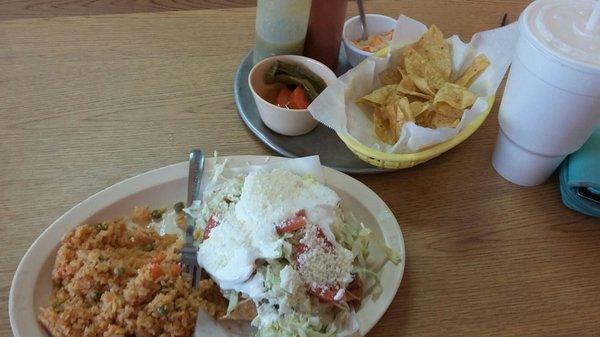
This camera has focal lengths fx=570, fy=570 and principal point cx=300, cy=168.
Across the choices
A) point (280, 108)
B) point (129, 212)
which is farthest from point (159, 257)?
point (280, 108)

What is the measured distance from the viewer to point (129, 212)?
108cm

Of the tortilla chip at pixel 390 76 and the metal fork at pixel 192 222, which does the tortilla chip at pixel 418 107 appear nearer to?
the tortilla chip at pixel 390 76

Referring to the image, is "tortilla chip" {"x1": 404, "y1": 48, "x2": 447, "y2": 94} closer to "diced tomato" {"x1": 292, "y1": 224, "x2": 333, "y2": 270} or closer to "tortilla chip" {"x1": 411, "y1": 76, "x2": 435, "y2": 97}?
"tortilla chip" {"x1": 411, "y1": 76, "x2": 435, "y2": 97}

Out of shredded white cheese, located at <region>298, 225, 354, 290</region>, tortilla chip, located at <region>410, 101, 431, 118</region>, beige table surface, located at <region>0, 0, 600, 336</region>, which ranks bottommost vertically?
beige table surface, located at <region>0, 0, 600, 336</region>

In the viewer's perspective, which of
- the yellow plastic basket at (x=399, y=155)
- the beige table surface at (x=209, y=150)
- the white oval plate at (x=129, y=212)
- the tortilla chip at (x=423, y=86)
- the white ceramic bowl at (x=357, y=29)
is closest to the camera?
the white oval plate at (x=129, y=212)

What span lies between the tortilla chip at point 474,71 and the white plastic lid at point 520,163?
0.16m

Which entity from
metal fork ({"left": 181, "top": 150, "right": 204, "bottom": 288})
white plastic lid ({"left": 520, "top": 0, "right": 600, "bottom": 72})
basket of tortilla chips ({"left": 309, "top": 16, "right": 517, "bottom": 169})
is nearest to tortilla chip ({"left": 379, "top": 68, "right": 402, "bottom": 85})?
basket of tortilla chips ({"left": 309, "top": 16, "right": 517, "bottom": 169})

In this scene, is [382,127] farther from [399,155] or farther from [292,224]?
[292,224]

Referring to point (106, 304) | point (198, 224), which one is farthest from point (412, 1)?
point (106, 304)

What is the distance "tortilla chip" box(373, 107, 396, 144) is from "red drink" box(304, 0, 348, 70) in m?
0.24

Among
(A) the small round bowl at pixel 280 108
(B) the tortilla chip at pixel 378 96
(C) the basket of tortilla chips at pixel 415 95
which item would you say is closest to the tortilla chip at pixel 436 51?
(C) the basket of tortilla chips at pixel 415 95

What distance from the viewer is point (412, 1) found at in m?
1.67

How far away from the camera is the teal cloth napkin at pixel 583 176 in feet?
3.67

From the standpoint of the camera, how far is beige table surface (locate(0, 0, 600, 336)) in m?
1.03
